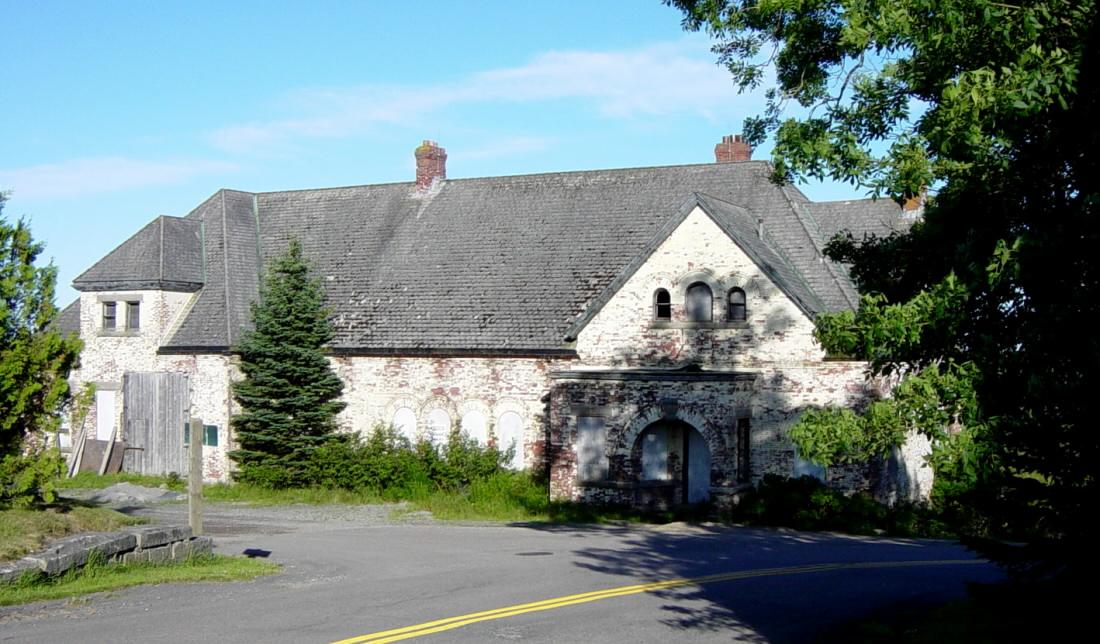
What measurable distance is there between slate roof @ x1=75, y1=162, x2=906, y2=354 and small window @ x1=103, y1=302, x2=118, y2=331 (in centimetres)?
91

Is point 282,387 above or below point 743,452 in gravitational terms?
above

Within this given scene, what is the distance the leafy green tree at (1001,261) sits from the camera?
29.3ft

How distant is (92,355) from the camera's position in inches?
1341

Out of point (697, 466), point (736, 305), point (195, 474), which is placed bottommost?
point (697, 466)

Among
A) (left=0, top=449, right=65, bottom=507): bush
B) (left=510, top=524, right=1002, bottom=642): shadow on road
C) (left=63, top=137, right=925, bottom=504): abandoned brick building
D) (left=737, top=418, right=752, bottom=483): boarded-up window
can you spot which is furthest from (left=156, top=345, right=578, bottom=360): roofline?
(left=0, top=449, right=65, bottom=507): bush

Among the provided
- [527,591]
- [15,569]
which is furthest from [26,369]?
[527,591]

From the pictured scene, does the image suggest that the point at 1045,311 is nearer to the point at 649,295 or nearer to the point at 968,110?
the point at 968,110

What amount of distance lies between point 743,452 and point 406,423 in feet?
30.3

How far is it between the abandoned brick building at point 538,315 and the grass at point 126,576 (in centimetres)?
1221

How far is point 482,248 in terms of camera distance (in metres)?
33.5

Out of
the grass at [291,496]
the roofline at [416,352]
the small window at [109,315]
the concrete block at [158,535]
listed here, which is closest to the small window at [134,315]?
the small window at [109,315]

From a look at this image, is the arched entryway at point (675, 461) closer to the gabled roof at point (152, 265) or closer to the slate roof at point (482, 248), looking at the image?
the slate roof at point (482, 248)

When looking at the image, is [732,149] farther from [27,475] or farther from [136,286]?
[27,475]

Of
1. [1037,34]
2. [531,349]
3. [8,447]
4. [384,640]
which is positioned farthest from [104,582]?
[531,349]
